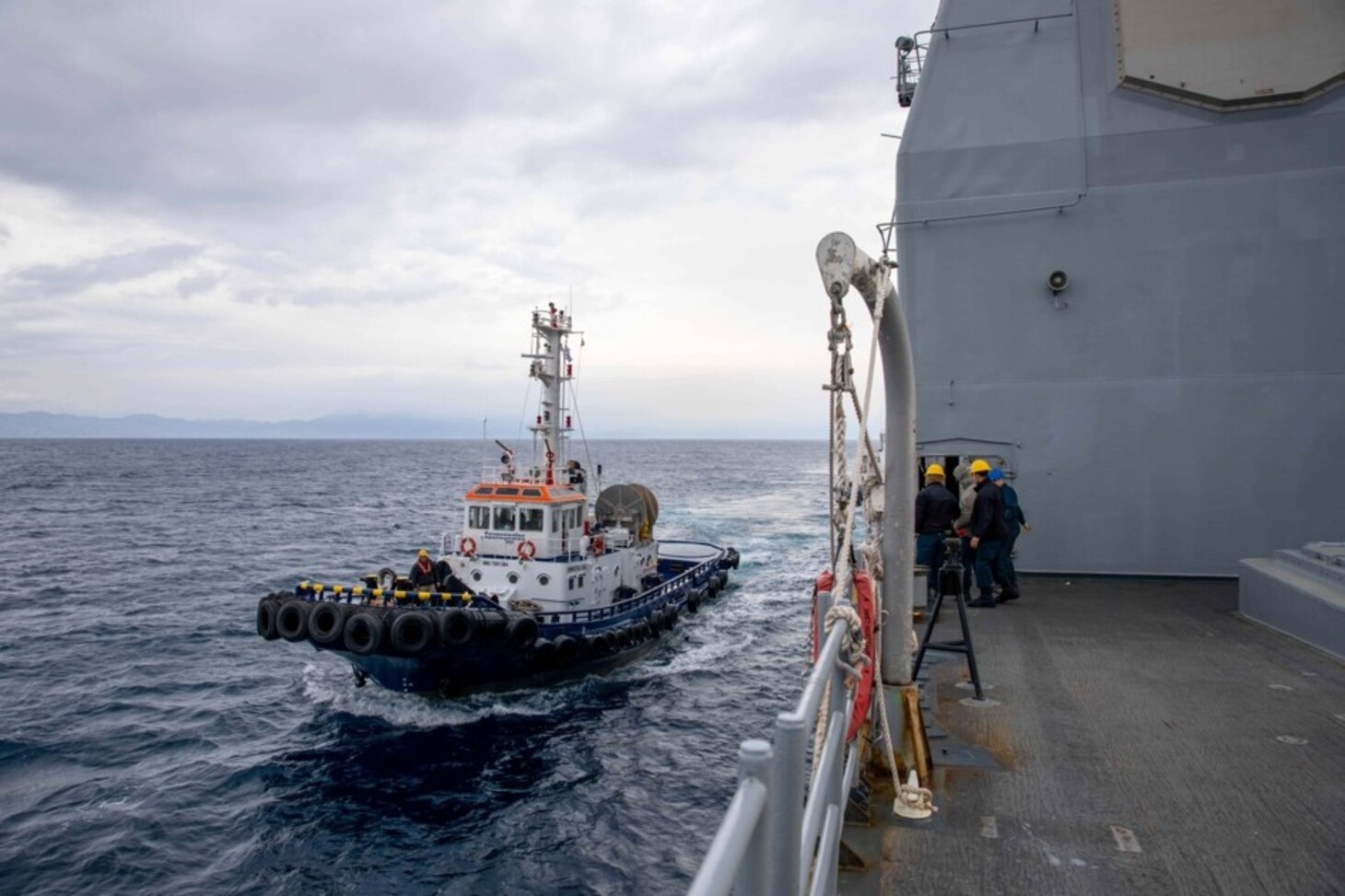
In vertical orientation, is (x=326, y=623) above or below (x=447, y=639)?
above

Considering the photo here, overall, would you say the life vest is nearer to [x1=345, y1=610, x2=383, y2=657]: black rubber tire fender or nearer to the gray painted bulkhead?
the gray painted bulkhead

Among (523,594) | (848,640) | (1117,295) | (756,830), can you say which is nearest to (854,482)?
(848,640)

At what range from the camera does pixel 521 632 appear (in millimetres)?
15797

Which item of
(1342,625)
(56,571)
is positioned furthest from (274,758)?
(56,571)

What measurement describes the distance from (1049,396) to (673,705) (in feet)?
30.6

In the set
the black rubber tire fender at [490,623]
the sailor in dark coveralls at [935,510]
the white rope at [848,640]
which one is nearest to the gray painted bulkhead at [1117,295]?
the sailor in dark coveralls at [935,510]

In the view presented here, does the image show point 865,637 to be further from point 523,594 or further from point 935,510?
point 523,594

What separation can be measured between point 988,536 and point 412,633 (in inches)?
401

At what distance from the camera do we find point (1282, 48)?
33.7 ft

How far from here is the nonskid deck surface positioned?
Result: 152 inches

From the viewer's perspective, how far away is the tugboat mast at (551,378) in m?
21.0

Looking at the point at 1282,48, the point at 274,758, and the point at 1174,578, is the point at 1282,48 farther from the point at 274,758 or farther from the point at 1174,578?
the point at 274,758

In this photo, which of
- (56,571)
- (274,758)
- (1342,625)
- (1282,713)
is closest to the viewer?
(1282,713)

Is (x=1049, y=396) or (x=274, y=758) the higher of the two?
(x=1049, y=396)
